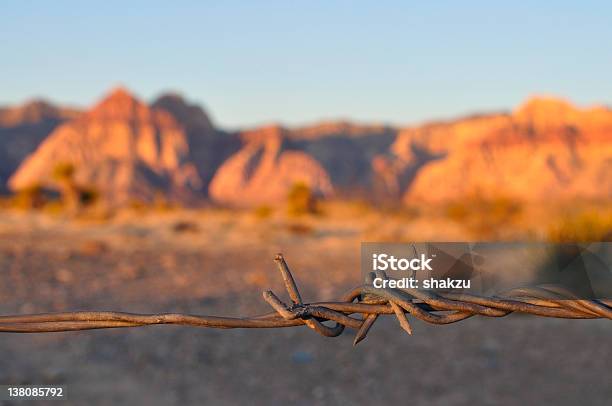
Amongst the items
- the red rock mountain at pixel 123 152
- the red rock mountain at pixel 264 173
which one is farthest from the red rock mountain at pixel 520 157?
the red rock mountain at pixel 123 152

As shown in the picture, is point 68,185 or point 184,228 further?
point 68,185

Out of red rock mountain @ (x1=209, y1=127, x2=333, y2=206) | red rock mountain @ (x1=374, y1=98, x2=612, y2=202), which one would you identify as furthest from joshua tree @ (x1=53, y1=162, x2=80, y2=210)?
red rock mountain @ (x1=209, y1=127, x2=333, y2=206)

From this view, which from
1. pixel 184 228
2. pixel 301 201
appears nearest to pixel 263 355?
pixel 184 228

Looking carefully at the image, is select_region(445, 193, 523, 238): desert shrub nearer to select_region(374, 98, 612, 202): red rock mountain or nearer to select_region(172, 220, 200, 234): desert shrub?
select_region(172, 220, 200, 234): desert shrub

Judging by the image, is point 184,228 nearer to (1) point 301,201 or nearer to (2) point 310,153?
(1) point 301,201

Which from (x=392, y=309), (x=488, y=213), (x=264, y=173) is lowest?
(x=392, y=309)

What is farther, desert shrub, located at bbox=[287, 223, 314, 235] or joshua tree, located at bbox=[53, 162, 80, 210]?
joshua tree, located at bbox=[53, 162, 80, 210]
